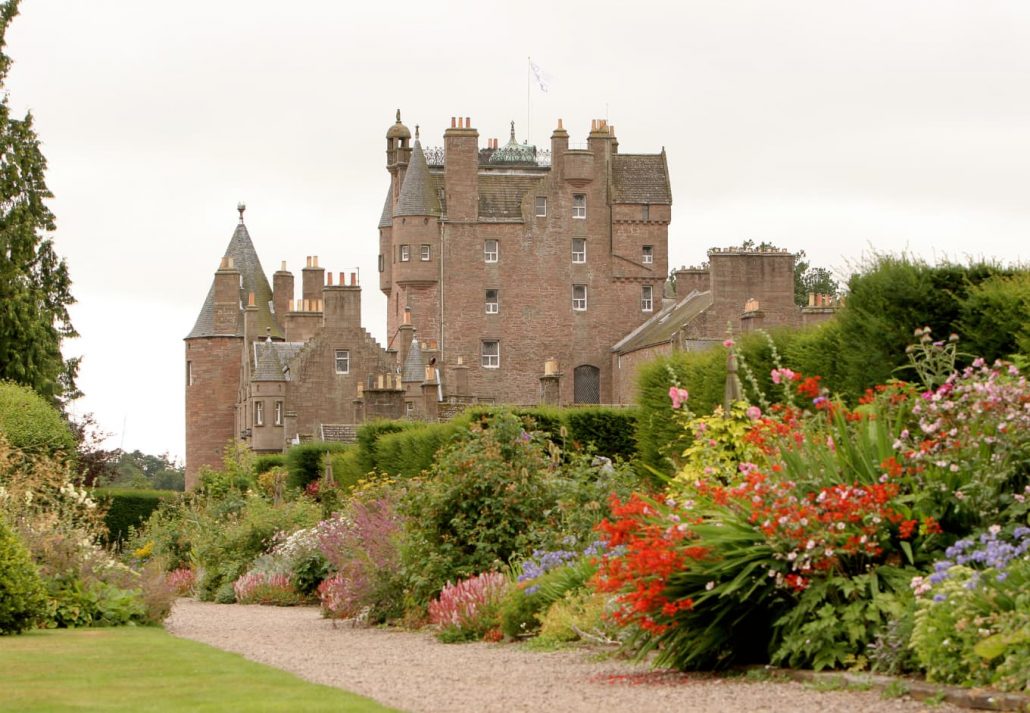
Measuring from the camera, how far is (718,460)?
15.5 meters

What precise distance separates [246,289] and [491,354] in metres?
13.3

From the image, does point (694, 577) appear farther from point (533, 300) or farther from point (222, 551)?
point (533, 300)

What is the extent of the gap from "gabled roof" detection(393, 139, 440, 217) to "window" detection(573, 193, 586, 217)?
21.2 ft

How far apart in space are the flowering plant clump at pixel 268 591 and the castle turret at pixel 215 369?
52.1m

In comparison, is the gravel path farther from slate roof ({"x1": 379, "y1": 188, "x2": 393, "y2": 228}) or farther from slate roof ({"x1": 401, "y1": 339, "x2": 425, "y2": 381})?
slate roof ({"x1": 379, "y1": 188, "x2": 393, "y2": 228})

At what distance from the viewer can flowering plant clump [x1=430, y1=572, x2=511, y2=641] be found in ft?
54.5

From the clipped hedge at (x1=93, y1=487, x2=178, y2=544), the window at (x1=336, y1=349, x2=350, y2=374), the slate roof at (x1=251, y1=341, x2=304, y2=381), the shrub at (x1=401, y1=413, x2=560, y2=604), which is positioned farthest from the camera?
the slate roof at (x1=251, y1=341, x2=304, y2=381)

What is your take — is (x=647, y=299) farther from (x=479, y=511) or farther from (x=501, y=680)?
(x=501, y=680)

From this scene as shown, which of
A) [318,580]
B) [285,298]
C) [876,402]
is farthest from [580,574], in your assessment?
[285,298]

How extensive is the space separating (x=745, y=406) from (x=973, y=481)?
5.21 m

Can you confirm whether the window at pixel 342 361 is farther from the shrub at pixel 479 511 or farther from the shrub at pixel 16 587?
the shrub at pixel 16 587

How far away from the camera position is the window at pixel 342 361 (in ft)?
229

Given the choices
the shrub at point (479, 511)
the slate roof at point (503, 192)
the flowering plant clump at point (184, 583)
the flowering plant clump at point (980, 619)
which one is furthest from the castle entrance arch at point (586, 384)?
the flowering plant clump at point (980, 619)

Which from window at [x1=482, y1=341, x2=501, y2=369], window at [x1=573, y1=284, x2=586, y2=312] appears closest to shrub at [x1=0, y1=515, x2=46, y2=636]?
window at [x1=482, y1=341, x2=501, y2=369]
